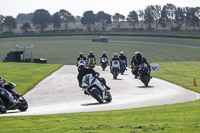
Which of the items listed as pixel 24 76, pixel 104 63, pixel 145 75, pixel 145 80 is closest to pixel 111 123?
pixel 145 80

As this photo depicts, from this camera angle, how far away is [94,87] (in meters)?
17.7

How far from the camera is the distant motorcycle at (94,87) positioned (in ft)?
58.0

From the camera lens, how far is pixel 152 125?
10.2 metres

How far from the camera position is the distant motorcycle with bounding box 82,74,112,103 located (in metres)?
17.7

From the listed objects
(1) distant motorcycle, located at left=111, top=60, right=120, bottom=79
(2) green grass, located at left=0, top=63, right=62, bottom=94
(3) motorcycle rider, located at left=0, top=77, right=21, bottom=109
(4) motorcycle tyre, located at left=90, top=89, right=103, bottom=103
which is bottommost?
(2) green grass, located at left=0, top=63, right=62, bottom=94

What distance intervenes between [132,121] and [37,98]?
10.6 meters

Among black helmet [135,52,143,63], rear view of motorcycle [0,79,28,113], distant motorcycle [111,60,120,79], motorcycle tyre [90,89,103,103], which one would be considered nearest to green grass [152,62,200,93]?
black helmet [135,52,143,63]

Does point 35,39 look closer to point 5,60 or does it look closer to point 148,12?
point 5,60

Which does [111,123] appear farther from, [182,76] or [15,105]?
[182,76]

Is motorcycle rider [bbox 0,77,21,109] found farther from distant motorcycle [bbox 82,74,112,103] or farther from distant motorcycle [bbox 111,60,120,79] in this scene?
distant motorcycle [bbox 111,60,120,79]

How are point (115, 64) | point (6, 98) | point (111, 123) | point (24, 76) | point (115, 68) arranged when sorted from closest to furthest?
point (111, 123) < point (6, 98) < point (115, 68) < point (115, 64) < point (24, 76)

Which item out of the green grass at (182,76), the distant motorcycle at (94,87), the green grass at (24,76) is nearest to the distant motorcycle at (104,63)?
the green grass at (182,76)

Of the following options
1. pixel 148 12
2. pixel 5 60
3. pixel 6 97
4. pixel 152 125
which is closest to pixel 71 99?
pixel 6 97

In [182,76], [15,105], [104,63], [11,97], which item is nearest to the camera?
[11,97]
